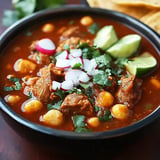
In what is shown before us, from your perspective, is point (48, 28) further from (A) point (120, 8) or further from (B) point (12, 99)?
(B) point (12, 99)

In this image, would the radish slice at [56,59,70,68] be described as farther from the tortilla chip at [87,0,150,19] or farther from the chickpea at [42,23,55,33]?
the tortilla chip at [87,0,150,19]

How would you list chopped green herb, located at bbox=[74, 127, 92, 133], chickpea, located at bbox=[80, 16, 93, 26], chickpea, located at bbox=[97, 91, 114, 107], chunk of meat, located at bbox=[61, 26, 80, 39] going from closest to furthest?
chopped green herb, located at bbox=[74, 127, 92, 133]
chickpea, located at bbox=[97, 91, 114, 107]
chunk of meat, located at bbox=[61, 26, 80, 39]
chickpea, located at bbox=[80, 16, 93, 26]

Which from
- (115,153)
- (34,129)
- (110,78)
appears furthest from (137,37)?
(34,129)

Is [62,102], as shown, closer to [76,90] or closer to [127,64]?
[76,90]

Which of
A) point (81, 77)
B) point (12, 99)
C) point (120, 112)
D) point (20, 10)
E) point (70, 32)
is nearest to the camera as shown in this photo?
point (120, 112)

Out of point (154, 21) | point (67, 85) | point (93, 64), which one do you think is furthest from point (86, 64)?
point (154, 21)

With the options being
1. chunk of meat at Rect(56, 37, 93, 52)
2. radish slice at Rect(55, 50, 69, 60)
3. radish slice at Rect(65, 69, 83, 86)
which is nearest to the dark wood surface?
radish slice at Rect(65, 69, 83, 86)
